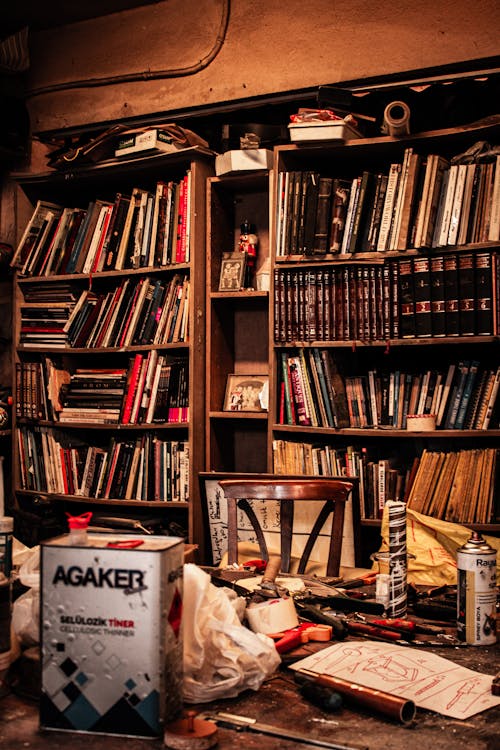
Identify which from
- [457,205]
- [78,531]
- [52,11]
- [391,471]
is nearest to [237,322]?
[391,471]

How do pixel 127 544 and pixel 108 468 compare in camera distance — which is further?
pixel 108 468

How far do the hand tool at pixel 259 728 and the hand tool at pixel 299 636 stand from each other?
0.28 meters

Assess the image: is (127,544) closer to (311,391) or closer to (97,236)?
(311,391)

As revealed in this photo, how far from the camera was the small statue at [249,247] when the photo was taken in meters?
3.49

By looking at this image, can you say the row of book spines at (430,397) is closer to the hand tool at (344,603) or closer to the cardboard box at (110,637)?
the hand tool at (344,603)

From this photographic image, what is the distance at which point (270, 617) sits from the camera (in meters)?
1.49

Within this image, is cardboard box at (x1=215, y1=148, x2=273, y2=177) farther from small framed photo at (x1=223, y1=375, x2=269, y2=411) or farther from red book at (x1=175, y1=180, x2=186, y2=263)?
small framed photo at (x1=223, y1=375, x2=269, y2=411)

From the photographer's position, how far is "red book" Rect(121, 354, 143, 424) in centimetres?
355

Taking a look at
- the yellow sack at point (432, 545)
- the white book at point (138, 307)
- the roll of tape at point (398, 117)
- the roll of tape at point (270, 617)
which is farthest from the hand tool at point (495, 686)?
the white book at point (138, 307)

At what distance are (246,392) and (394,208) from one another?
A: 41.7 inches

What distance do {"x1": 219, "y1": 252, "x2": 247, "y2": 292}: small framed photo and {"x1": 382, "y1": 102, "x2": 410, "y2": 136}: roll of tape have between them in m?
0.88

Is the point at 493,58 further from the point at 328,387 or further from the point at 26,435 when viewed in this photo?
the point at 26,435

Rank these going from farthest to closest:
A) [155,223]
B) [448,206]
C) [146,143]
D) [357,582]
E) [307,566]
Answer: [155,223], [146,143], [448,206], [307,566], [357,582]

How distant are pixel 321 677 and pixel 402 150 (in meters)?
2.45
